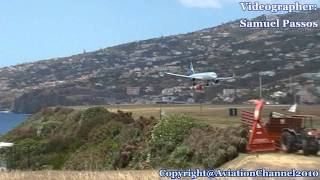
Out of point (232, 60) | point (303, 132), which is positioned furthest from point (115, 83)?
point (303, 132)

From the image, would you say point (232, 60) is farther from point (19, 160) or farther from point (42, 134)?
point (19, 160)

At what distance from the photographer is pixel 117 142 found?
46344 mm

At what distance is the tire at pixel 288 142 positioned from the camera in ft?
83.0

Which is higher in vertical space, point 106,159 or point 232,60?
point 232,60

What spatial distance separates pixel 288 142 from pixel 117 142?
22.7m

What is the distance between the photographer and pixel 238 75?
128875mm

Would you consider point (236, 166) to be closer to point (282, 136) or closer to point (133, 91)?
point (282, 136)

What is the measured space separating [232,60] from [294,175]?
435 ft

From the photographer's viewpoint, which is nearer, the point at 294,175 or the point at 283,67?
the point at 294,175

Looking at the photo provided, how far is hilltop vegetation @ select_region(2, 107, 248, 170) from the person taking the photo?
29.4m

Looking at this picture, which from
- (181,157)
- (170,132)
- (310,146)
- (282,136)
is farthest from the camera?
(170,132)

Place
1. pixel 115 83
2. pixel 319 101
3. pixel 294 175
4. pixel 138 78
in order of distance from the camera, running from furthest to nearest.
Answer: pixel 115 83 < pixel 138 78 < pixel 319 101 < pixel 294 175

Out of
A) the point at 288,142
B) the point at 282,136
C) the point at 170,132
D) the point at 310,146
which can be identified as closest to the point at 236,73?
the point at 170,132

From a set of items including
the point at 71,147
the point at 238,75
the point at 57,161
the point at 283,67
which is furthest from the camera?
the point at 283,67
